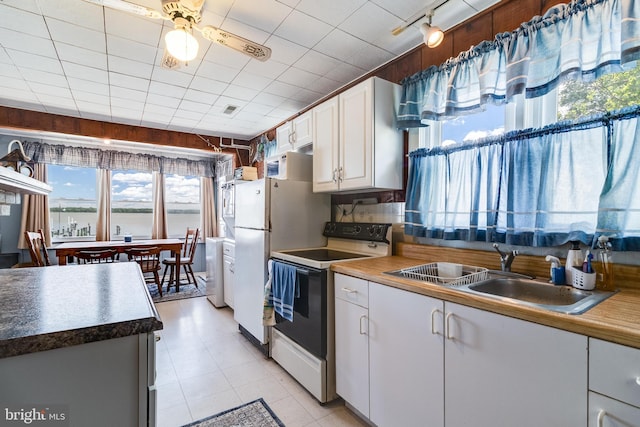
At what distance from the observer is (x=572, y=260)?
1316 millimetres

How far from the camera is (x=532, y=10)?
Result: 1.60 m

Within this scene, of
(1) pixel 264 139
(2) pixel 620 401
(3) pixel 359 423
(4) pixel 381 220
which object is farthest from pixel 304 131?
(2) pixel 620 401

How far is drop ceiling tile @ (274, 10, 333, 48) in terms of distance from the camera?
1.91 metres

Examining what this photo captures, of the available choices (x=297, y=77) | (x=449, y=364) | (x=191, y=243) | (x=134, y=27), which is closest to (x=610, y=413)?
(x=449, y=364)

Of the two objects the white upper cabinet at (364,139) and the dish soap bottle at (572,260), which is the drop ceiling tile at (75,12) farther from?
the dish soap bottle at (572,260)

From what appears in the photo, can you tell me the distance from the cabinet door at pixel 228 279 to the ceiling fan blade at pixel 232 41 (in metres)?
2.51

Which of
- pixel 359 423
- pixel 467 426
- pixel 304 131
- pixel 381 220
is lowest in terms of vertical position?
pixel 359 423

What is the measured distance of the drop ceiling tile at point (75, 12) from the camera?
1.79 metres

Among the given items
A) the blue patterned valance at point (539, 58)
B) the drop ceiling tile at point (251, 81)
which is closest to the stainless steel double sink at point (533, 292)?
the blue patterned valance at point (539, 58)

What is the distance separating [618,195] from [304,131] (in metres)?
2.24

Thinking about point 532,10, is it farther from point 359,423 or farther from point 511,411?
point 359,423

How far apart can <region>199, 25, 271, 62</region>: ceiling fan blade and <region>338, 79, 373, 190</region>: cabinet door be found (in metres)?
0.74

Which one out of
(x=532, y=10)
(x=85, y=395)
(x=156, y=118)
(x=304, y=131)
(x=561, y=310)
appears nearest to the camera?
(x=85, y=395)

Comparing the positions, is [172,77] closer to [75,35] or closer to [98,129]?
[75,35]
